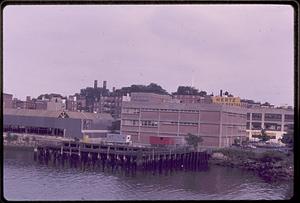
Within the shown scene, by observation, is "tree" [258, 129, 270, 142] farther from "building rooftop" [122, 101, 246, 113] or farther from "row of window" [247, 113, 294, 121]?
"building rooftop" [122, 101, 246, 113]

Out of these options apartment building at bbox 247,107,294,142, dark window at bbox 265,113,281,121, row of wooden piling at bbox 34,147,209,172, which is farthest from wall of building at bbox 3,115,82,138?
dark window at bbox 265,113,281,121

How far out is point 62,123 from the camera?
118 inches

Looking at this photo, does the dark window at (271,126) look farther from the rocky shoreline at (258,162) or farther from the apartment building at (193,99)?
the apartment building at (193,99)

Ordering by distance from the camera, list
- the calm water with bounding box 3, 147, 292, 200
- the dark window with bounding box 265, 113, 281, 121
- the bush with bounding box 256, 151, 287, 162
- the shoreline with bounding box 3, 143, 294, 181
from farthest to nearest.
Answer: the shoreline with bounding box 3, 143, 294, 181 < the bush with bounding box 256, 151, 287, 162 < the dark window with bounding box 265, 113, 281, 121 < the calm water with bounding box 3, 147, 292, 200

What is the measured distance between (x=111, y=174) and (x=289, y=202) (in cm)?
261

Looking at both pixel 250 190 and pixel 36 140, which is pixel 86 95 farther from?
pixel 250 190

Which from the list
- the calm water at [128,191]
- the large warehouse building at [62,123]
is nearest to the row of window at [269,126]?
the calm water at [128,191]

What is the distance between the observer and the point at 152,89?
104 inches

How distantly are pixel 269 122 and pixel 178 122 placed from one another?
0.69 m

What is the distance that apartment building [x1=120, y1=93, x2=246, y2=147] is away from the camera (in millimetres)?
2760

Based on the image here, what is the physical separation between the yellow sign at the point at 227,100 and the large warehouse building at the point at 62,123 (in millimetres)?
844

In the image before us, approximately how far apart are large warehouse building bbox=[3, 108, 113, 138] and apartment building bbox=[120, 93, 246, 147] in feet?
0.91

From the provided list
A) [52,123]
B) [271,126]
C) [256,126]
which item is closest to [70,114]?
[52,123]

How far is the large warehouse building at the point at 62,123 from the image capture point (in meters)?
2.69
